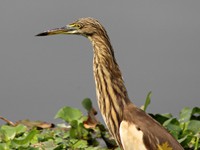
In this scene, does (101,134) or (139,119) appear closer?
(139,119)

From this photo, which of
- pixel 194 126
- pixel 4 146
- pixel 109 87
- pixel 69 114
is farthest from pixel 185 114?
pixel 4 146

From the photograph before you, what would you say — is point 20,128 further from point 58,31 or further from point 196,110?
point 196,110

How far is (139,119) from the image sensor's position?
16.1 ft

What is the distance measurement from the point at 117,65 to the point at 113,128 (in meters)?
0.39

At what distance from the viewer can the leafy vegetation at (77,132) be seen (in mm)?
5367

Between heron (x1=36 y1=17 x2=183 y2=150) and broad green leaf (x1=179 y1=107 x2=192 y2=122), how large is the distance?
824 millimetres

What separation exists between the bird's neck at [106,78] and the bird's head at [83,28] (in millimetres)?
41

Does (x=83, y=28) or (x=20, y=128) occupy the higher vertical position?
(x=83, y=28)

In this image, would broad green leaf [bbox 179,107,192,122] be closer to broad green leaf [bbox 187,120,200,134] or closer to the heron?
broad green leaf [bbox 187,120,200,134]

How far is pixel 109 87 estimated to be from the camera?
511 cm

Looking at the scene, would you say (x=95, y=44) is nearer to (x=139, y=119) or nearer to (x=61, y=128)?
(x=139, y=119)

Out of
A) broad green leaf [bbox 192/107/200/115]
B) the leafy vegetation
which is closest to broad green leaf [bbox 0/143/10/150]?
the leafy vegetation

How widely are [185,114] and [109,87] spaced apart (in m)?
0.95

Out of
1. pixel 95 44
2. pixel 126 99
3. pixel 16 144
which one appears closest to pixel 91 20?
pixel 95 44
